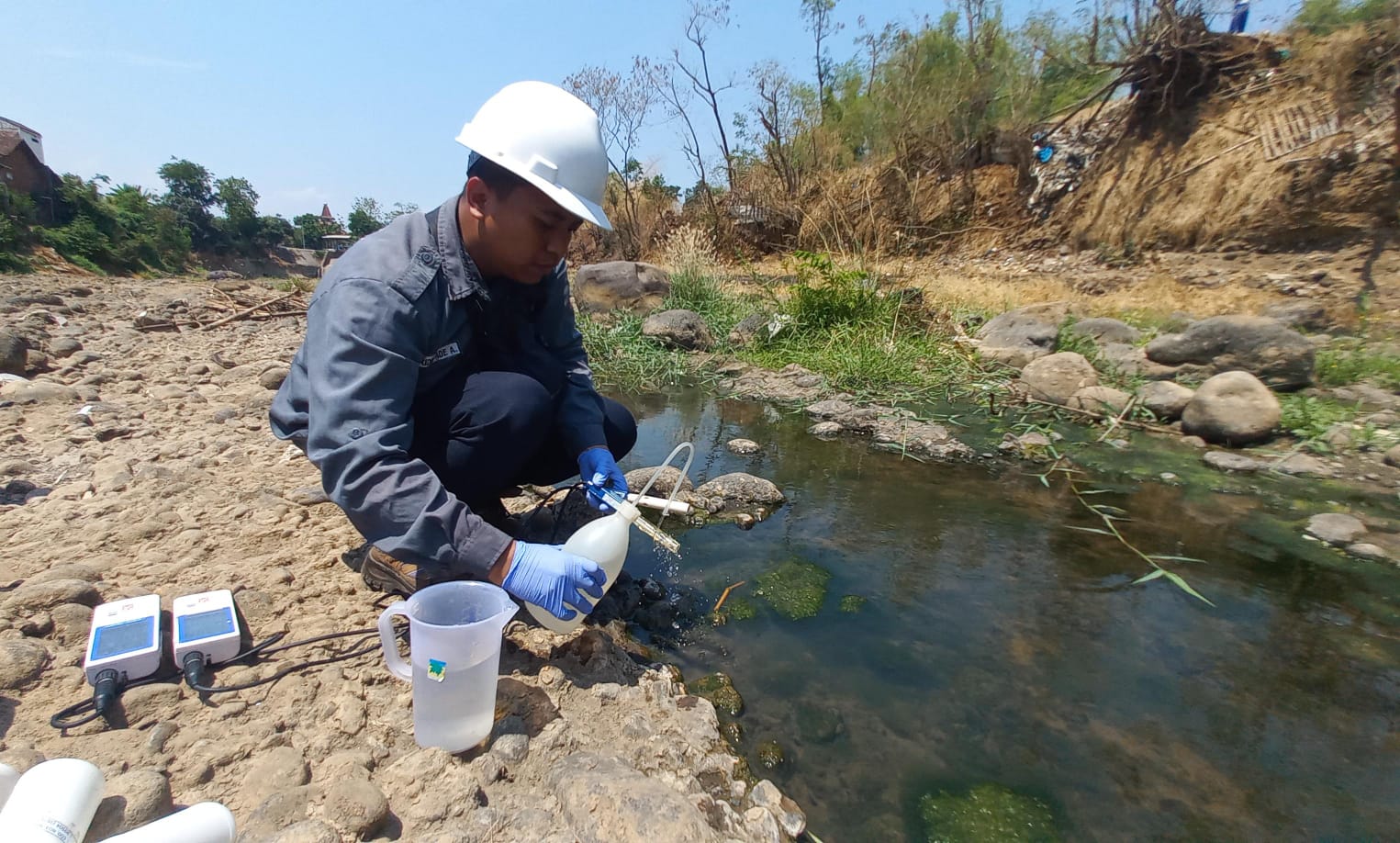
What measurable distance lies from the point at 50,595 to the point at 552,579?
1.32 m

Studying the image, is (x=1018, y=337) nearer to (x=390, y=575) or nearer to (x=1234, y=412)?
(x=1234, y=412)

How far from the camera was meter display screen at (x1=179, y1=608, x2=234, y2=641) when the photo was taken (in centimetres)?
156

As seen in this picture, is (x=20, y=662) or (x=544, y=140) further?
(x=544, y=140)

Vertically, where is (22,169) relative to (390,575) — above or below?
above

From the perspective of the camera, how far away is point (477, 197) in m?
1.75

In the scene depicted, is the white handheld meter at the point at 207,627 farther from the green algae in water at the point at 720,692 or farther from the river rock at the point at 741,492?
the river rock at the point at 741,492

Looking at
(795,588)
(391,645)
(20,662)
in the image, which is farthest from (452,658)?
(795,588)

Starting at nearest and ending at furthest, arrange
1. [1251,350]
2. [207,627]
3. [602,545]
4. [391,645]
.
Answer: [391,645]
[207,627]
[602,545]
[1251,350]

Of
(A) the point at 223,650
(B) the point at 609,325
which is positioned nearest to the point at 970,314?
(B) the point at 609,325

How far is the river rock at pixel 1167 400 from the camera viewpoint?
430 centimetres

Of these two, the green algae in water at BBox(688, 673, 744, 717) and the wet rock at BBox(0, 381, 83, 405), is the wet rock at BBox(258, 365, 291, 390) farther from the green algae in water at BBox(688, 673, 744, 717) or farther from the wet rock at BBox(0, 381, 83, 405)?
the green algae in water at BBox(688, 673, 744, 717)

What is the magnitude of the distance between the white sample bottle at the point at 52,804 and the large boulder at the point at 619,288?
6899 mm

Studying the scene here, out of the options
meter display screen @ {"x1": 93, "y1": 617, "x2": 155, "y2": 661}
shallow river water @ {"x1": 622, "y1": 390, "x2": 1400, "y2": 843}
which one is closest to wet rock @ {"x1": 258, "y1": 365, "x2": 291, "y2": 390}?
shallow river water @ {"x1": 622, "y1": 390, "x2": 1400, "y2": 843}

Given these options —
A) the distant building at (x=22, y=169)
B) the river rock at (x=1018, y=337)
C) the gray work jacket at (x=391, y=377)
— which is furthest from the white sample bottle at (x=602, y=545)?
the distant building at (x=22, y=169)
